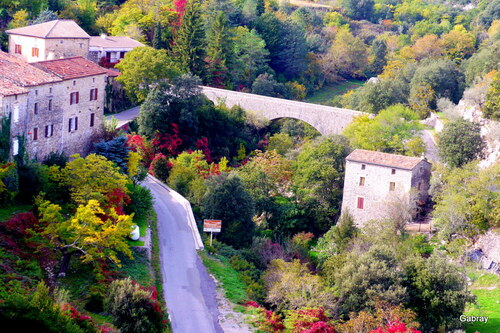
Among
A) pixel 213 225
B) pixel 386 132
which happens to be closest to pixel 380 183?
pixel 386 132

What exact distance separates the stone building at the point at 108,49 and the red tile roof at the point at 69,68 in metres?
18.0

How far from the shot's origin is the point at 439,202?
44.1 meters

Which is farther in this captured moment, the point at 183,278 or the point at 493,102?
the point at 493,102

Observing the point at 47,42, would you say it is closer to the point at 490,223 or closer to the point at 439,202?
the point at 439,202

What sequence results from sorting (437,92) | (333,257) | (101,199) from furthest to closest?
(437,92) < (333,257) < (101,199)

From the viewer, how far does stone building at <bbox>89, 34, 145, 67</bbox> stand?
6000cm

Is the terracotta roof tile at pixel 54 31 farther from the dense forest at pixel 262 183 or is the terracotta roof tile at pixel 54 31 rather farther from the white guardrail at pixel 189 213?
the white guardrail at pixel 189 213

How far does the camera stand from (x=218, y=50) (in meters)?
68.4

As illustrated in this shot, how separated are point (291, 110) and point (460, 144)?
17379 millimetres

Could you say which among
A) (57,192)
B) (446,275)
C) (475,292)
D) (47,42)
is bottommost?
(475,292)

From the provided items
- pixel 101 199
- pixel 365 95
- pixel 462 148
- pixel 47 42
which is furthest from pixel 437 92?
pixel 101 199

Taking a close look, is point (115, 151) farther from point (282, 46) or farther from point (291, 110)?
point (282, 46)

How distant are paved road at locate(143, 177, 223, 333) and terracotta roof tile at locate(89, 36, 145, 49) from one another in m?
21.8

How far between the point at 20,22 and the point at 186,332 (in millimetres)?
40025
